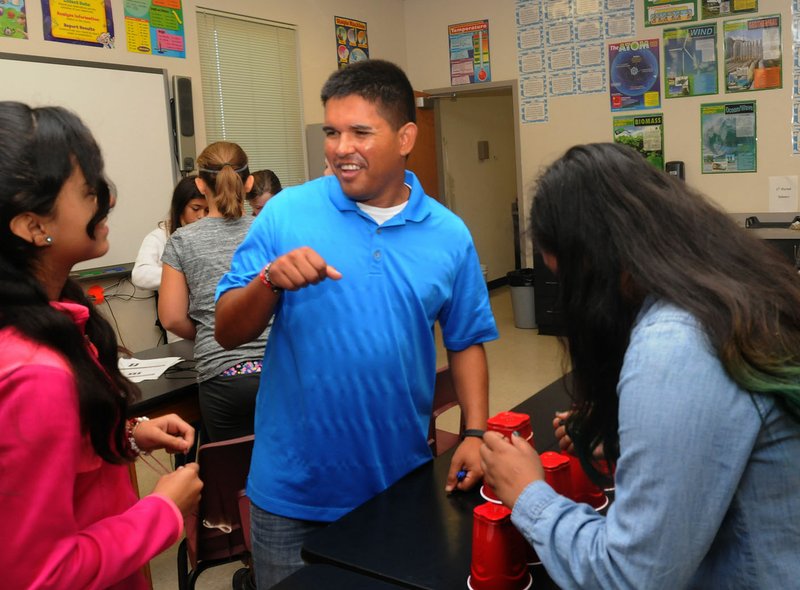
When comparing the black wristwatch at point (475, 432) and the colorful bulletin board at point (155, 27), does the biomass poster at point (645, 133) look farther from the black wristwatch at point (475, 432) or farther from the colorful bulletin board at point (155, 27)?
the black wristwatch at point (475, 432)

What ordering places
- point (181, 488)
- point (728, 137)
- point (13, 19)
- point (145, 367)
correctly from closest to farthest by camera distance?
point (181, 488) → point (145, 367) → point (13, 19) → point (728, 137)

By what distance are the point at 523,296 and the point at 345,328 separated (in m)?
4.97

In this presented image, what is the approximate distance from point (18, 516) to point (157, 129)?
4.26 meters

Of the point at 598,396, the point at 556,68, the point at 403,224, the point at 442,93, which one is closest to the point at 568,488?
the point at 598,396

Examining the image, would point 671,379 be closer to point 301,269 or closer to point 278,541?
point 301,269

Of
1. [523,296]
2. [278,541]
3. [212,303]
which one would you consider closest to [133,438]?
[278,541]

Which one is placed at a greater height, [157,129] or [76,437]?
[157,129]

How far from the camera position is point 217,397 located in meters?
2.43

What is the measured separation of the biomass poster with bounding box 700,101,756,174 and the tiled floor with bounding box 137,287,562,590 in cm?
190

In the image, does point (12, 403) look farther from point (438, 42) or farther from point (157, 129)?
point (438, 42)

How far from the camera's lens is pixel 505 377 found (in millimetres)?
4980

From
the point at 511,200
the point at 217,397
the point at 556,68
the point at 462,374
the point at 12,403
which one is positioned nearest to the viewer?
the point at 12,403

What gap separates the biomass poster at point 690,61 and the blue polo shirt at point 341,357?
483cm

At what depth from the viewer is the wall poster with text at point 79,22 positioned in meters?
4.17
